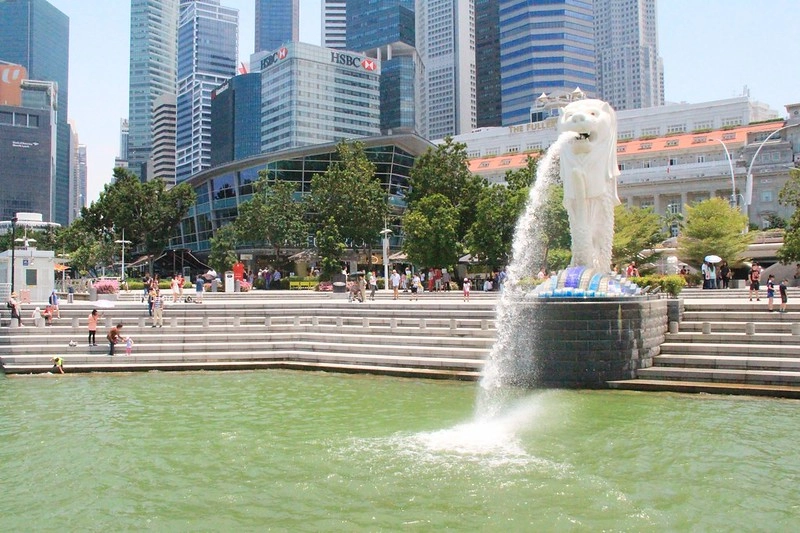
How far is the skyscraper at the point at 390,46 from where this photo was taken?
15812 cm

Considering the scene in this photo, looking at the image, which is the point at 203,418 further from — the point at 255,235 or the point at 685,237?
the point at 685,237

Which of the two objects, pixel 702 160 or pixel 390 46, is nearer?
pixel 702 160

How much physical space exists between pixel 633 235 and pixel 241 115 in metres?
118

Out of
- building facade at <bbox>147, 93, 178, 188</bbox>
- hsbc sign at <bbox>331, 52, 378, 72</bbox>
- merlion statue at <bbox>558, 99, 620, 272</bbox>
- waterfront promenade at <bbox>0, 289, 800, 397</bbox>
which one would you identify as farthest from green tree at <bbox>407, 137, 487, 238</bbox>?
building facade at <bbox>147, 93, 178, 188</bbox>

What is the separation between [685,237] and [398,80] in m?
123

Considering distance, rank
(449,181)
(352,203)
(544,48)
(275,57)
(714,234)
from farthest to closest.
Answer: (275,57) < (544,48) < (449,181) < (352,203) < (714,234)

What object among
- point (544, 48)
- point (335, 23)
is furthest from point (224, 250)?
point (335, 23)

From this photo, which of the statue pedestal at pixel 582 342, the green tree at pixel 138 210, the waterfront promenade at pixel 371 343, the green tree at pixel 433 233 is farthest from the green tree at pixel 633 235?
the green tree at pixel 138 210

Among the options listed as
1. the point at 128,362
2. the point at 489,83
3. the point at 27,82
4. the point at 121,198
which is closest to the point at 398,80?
the point at 489,83

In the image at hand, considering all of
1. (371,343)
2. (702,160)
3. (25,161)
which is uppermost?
(25,161)

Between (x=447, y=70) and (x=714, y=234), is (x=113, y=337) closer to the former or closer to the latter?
(x=714, y=234)

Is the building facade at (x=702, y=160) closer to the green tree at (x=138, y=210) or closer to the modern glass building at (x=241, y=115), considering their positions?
the green tree at (x=138, y=210)

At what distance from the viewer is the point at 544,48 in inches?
5030

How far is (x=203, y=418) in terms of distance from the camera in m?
13.8
